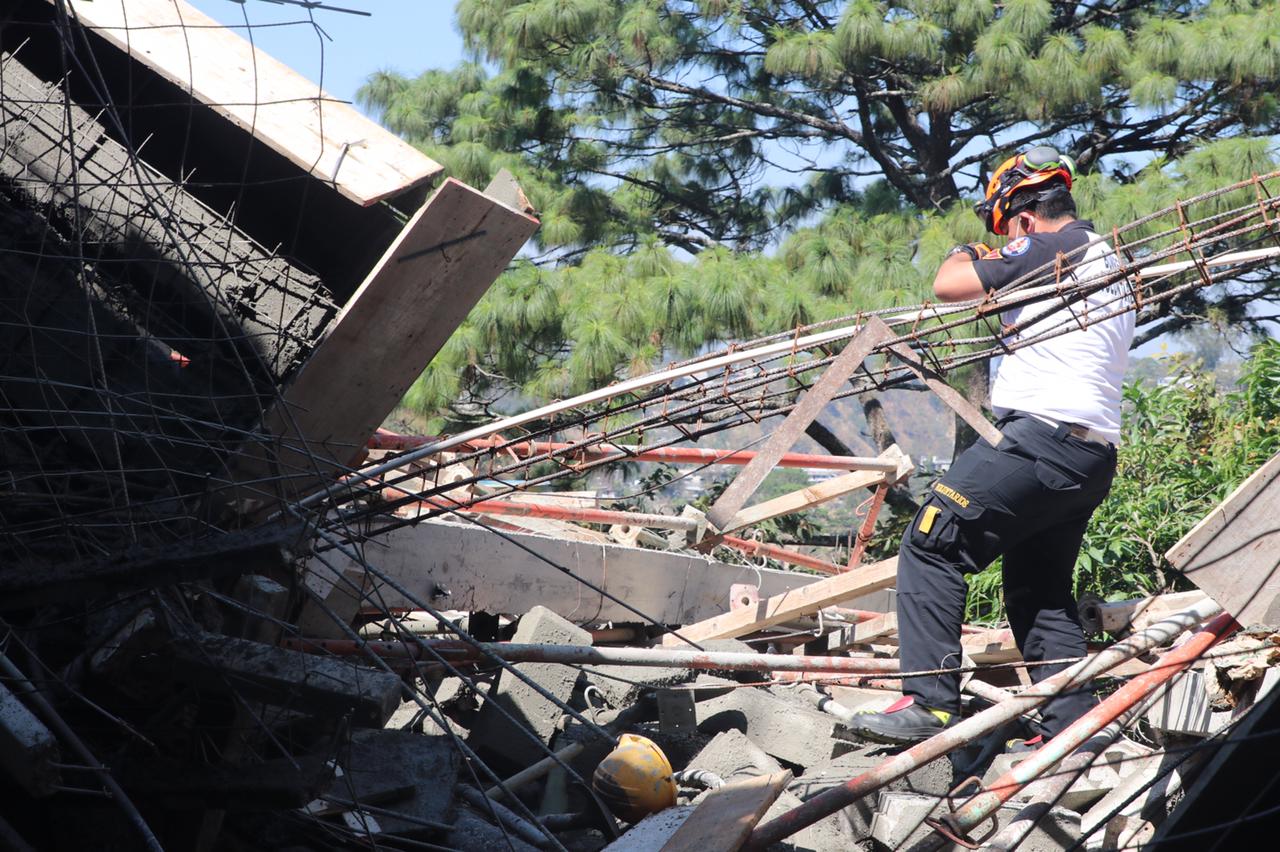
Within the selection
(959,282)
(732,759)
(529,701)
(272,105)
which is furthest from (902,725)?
(272,105)

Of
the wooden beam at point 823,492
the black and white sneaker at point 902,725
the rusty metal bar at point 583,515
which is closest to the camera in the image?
the black and white sneaker at point 902,725

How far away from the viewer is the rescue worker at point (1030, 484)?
10.8 feet

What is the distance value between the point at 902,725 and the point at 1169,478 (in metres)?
4.24

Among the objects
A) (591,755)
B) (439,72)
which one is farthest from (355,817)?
(439,72)

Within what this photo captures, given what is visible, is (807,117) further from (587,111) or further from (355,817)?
(355,817)

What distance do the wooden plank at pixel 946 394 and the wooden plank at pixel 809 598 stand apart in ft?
4.30

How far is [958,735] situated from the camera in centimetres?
273

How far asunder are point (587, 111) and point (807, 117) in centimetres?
226

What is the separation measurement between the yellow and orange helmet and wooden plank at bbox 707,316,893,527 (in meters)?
0.72

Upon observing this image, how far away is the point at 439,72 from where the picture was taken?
14.1 m

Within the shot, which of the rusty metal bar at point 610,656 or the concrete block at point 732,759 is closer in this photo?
the rusty metal bar at point 610,656

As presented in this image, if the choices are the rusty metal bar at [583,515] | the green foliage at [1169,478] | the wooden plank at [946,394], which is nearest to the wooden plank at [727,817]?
the wooden plank at [946,394]

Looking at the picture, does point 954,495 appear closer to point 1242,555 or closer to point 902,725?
point 902,725

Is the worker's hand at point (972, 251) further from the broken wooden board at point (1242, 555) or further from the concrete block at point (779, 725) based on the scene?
the concrete block at point (779, 725)
